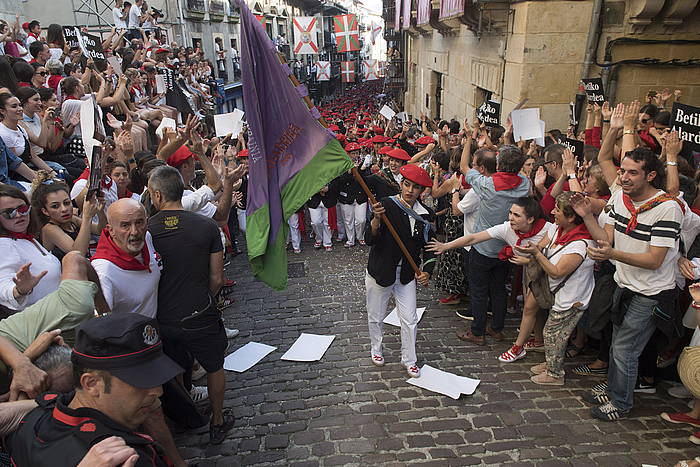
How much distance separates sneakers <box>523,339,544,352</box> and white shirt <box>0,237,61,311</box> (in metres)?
4.50

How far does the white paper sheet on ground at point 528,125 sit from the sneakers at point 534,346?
2953 mm

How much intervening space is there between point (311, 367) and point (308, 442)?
112 centimetres

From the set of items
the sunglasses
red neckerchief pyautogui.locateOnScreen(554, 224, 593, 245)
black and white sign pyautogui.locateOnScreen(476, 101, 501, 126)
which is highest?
black and white sign pyautogui.locateOnScreen(476, 101, 501, 126)

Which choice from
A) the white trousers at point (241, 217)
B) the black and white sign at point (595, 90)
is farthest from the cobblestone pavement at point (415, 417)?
the black and white sign at point (595, 90)

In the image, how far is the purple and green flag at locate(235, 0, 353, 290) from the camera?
3.92 metres

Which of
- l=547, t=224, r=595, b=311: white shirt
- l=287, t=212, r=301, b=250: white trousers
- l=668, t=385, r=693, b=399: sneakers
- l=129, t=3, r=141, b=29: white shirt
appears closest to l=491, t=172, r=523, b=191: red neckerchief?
l=547, t=224, r=595, b=311: white shirt

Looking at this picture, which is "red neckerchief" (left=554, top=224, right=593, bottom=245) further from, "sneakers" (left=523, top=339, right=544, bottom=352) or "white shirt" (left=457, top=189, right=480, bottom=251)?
"sneakers" (left=523, top=339, right=544, bottom=352)

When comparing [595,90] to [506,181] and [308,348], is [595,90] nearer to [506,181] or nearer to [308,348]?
[506,181]

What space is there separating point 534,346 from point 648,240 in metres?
1.96

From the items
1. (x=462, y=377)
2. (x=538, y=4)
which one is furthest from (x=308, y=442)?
(x=538, y=4)

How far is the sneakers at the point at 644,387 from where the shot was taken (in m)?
4.38

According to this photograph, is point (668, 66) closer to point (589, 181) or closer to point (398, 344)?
point (589, 181)

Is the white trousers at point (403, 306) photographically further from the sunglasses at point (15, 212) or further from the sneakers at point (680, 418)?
the sunglasses at point (15, 212)

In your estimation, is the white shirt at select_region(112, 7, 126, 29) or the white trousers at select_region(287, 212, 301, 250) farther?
the white shirt at select_region(112, 7, 126, 29)
